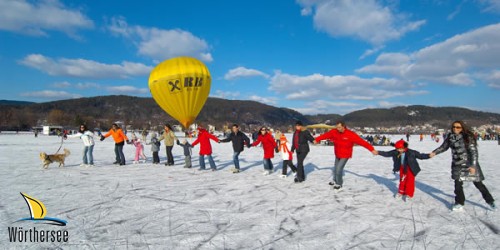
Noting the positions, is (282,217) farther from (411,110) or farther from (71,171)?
(411,110)

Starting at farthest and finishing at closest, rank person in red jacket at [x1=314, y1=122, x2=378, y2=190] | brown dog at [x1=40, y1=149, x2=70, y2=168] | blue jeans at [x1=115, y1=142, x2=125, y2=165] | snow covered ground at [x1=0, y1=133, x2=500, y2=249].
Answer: blue jeans at [x1=115, y1=142, x2=125, y2=165] < brown dog at [x1=40, y1=149, x2=70, y2=168] < person in red jacket at [x1=314, y1=122, x2=378, y2=190] < snow covered ground at [x1=0, y1=133, x2=500, y2=249]

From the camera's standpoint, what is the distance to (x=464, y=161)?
4789 mm

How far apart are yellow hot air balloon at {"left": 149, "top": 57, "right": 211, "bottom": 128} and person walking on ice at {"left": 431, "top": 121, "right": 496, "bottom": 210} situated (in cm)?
1215

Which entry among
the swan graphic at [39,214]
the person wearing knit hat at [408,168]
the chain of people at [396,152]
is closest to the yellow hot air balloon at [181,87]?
the chain of people at [396,152]

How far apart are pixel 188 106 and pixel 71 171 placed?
6.74 meters

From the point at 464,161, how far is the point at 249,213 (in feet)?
12.1

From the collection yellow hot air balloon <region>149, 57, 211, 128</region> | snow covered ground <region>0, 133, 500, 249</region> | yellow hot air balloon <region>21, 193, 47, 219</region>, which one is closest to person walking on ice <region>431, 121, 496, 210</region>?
snow covered ground <region>0, 133, 500, 249</region>

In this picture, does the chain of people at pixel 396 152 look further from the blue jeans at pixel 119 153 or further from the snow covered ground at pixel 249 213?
the snow covered ground at pixel 249 213

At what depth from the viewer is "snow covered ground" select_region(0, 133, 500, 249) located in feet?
12.1

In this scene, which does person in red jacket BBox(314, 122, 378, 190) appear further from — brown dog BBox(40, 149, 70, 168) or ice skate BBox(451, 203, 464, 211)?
brown dog BBox(40, 149, 70, 168)

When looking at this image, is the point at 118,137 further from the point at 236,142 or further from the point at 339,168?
the point at 339,168

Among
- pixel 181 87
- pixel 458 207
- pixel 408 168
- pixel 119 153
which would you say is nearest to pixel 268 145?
pixel 408 168

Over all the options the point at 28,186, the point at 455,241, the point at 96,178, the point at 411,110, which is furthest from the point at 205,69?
the point at 411,110

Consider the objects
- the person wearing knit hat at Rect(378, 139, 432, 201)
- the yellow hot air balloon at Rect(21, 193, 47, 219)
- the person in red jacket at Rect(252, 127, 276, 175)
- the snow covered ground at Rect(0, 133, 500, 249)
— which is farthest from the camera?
the person in red jacket at Rect(252, 127, 276, 175)
